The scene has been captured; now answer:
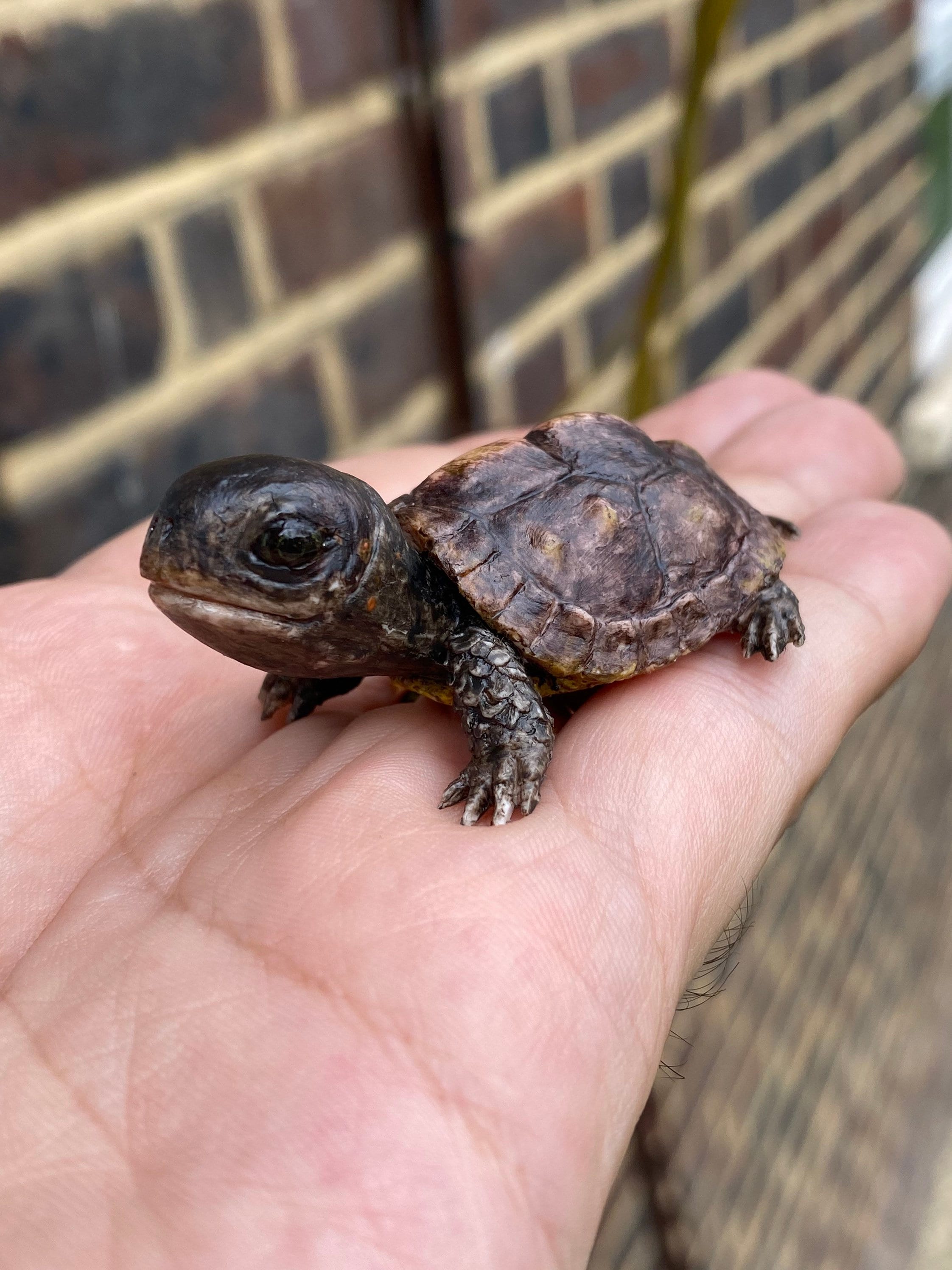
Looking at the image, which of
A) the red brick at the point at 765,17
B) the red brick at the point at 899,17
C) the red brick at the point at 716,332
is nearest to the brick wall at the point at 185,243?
the red brick at the point at 716,332

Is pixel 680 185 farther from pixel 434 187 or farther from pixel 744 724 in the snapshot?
pixel 744 724

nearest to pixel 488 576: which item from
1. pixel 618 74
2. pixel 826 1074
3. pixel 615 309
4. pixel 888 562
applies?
pixel 888 562

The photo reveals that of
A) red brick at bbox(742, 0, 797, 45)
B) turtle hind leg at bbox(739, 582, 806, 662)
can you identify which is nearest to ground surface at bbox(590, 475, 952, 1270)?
turtle hind leg at bbox(739, 582, 806, 662)

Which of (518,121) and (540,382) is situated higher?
(518,121)

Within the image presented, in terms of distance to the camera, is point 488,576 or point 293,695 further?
point 293,695

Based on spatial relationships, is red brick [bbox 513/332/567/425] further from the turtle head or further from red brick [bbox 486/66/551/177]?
the turtle head

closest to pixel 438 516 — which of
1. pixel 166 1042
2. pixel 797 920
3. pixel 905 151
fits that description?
pixel 166 1042

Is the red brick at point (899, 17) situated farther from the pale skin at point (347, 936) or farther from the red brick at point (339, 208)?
the pale skin at point (347, 936)
